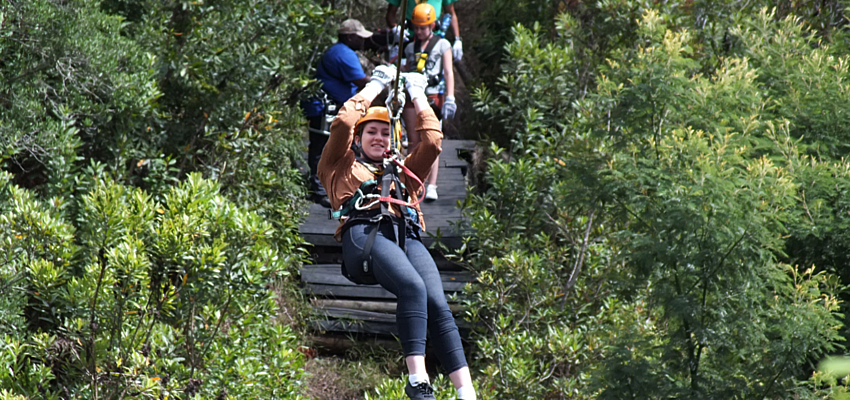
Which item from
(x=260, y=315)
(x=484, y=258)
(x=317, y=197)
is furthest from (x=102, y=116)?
(x=484, y=258)

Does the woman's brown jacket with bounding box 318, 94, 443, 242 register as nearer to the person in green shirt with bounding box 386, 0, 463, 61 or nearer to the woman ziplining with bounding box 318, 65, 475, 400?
the woman ziplining with bounding box 318, 65, 475, 400

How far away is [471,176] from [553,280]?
6.84ft

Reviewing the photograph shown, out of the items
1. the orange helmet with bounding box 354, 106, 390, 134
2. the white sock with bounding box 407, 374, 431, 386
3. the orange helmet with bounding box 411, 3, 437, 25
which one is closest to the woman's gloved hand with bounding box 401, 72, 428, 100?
the orange helmet with bounding box 354, 106, 390, 134

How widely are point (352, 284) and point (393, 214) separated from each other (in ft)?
12.6

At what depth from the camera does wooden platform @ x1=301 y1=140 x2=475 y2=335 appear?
7156mm

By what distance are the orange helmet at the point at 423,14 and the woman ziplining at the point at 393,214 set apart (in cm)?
327

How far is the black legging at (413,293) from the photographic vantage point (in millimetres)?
3508

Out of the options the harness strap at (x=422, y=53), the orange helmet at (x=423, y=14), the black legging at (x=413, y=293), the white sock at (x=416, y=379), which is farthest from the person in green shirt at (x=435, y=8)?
the white sock at (x=416, y=379)

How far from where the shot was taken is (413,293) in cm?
352

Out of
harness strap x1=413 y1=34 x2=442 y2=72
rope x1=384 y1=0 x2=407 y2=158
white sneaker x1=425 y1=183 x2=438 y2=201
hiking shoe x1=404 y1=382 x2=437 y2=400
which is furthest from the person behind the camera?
white sneaker x1=425 y1=183 x2=438 y2=201

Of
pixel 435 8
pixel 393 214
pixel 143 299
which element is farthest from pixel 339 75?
pixel 393 214

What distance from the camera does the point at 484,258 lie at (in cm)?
722

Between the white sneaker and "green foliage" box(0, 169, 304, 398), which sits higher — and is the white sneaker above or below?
above

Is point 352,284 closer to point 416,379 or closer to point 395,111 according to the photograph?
point 395,111
